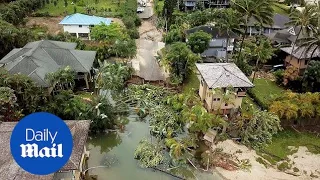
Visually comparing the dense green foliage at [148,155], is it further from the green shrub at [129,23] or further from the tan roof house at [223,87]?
the green shrub at [129,23]

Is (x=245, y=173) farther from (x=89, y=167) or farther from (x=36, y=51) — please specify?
(x=36, y=51)

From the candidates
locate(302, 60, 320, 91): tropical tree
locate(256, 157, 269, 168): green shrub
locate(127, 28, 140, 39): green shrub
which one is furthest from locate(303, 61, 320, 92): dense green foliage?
locate(127, 28, 140, 39): green shrub

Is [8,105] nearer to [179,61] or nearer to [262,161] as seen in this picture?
[179,61]

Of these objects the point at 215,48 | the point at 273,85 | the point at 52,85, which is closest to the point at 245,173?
the point at 273,85

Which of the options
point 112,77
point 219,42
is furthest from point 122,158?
point 219,42

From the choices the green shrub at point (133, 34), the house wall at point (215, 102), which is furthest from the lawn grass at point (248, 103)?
the green shrub at point (133, 34)
